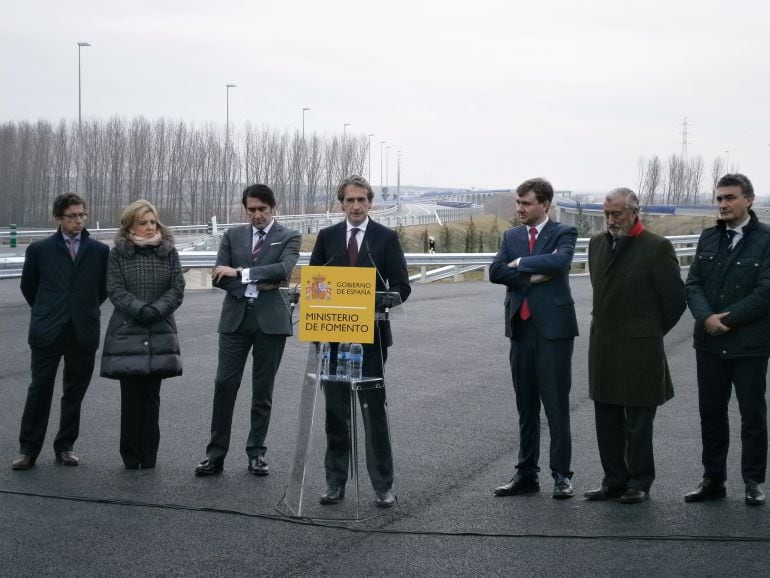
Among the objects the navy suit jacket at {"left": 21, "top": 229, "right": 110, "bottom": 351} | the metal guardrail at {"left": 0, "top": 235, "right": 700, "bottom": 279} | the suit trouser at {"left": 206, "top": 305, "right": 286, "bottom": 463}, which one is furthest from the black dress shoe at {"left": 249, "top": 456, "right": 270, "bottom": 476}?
the metal guardrail at {"left": 0, "top": 235, "right": 700, "bottom": 279}

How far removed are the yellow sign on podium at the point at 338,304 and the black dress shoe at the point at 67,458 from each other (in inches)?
90.0

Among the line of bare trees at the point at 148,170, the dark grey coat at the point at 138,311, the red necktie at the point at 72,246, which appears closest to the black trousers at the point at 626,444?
the dark grey coat at the point at 138,311

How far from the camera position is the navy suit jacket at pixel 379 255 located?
24.6 ft

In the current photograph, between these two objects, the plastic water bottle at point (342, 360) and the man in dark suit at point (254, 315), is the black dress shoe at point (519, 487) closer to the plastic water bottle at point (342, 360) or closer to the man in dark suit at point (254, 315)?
the plastic water bottle at point (342, 360)

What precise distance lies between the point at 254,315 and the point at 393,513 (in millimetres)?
2015

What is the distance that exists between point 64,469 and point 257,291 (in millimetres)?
1921

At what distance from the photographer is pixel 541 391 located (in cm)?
768

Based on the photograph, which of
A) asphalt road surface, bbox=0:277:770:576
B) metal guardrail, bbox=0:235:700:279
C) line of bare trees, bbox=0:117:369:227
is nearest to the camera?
asphalt road surface, bbox=0:277:770:576

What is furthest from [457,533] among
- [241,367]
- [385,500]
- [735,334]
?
[241,367]

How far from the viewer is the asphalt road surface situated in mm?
6027

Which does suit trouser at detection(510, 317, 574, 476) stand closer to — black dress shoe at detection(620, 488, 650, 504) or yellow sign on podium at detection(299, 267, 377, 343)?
black dress shoe at detection(620, 488, 650, 504)

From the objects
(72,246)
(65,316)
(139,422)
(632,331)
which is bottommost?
(139,422)

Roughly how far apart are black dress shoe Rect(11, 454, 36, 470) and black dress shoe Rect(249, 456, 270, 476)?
163 centimetres

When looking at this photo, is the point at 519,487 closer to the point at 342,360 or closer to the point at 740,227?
the point at 342,360
